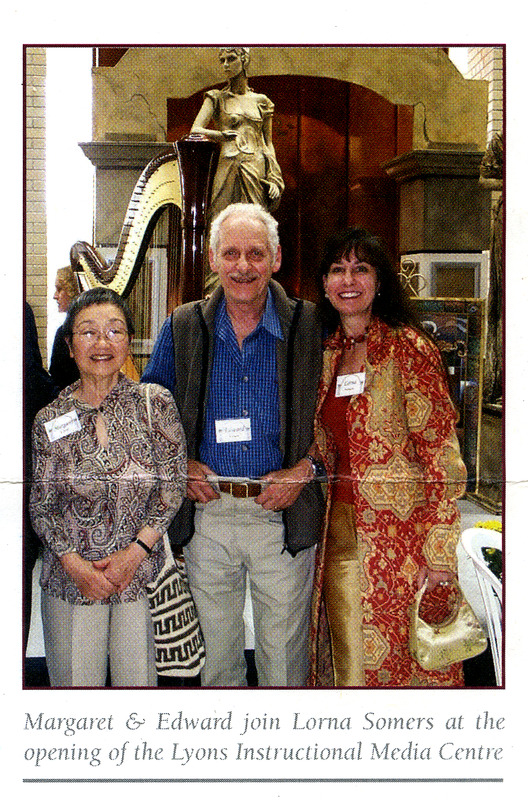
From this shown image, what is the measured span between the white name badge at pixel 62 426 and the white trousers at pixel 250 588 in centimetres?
41

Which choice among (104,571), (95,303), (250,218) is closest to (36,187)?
(95,303)

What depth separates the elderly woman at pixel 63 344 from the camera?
2.27 m

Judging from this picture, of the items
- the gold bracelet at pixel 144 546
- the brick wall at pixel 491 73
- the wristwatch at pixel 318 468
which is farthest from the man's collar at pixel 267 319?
the brick wall at pixel 491 73

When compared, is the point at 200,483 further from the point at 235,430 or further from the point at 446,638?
the point at 446,638

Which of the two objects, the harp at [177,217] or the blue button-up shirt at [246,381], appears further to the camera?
the blue button-up shirt at [246,381]

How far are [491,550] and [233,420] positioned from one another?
0.83m

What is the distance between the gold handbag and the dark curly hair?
0.74 metres

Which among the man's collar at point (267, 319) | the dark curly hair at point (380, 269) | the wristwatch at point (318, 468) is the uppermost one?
the dark curly hair at point (380, 269)

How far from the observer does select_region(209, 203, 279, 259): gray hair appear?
221 cm

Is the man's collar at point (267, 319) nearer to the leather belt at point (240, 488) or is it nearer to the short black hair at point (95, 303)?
the short black hair at point (95, 303)

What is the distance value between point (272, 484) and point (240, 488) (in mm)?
90

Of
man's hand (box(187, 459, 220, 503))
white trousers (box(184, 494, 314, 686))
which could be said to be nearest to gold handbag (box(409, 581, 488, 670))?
white trousers (box(184, 494, 314, 686))
